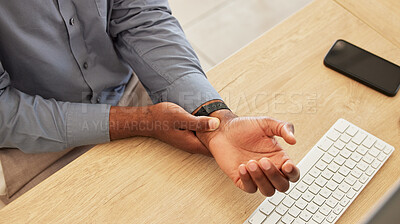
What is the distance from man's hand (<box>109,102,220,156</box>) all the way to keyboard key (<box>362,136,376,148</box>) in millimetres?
344

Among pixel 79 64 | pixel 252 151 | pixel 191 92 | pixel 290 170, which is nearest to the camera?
pixel 290 170

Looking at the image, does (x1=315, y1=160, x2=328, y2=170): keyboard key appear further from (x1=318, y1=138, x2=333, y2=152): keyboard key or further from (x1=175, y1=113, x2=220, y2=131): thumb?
(x1=175, y1=113, x2=220, y2=131): thumb

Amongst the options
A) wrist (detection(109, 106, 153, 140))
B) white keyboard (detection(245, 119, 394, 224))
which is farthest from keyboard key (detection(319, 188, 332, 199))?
wrist (detection(109, 106, 153, 140))

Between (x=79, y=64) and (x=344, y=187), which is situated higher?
(x=79, y=64)

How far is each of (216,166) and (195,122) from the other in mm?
111

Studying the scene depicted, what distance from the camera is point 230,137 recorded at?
828 mm

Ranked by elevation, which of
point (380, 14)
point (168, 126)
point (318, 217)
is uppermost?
point (380, 14)

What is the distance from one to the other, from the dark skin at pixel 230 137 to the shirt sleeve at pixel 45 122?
0.05 m

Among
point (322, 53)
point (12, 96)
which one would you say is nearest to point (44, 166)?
point (12, 96)

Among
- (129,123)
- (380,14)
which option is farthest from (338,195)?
(380,14)

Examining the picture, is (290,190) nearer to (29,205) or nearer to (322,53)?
(322,53)

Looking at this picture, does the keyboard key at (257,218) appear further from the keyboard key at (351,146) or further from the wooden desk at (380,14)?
the wooden desk at (380,14)

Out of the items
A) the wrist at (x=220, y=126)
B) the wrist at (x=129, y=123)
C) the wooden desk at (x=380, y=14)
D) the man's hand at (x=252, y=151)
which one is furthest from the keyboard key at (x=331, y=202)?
the wooden desk at (x=380, y=14)

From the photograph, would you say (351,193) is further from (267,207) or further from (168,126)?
(168,126)
